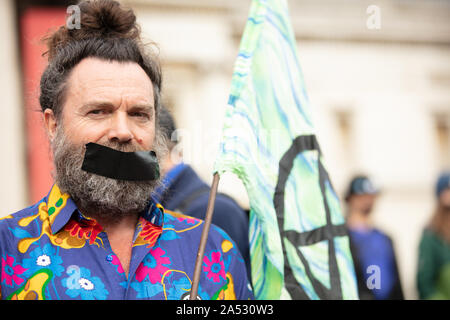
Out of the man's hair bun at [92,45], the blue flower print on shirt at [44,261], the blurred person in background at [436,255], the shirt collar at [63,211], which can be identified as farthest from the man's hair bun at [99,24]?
the blurred person in background at [436,255]

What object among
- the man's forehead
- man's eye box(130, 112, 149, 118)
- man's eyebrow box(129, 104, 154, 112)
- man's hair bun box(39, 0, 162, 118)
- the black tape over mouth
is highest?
man's hair bun box(39, 0, 162, 118)

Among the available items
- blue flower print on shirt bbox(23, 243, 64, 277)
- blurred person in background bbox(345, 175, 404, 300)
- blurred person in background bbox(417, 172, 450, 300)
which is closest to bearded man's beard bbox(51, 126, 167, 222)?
blue flower print on shirt bbox(23, 243, 64, 277)

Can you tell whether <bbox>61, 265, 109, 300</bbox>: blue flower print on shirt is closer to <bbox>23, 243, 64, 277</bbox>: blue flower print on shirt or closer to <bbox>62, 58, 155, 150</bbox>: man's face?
<bbox>23, 243, 64, 277</bbox>: blue flower print on shirt

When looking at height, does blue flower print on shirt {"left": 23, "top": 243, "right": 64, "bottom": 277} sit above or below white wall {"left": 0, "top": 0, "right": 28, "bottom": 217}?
below

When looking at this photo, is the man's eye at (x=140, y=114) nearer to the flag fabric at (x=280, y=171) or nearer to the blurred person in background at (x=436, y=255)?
the flag fabric at (x=280, y=171)

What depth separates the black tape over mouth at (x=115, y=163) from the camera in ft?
7.17

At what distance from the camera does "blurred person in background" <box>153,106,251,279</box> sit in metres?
3.01

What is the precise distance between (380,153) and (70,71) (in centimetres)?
1990

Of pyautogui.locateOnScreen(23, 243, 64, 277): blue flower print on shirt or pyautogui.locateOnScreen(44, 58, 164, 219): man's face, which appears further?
pyautogui.locateOnScreen(44, 58, 164, 219): man's face

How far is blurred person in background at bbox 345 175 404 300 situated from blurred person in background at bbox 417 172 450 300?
28 cm

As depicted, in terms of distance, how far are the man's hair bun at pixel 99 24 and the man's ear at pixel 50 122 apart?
223 millimetres

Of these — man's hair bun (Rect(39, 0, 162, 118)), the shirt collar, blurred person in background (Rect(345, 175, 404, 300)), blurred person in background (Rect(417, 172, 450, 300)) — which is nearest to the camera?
the shirt collar

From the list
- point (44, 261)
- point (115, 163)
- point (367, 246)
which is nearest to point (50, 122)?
point (115, 163)

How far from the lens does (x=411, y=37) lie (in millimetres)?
21266
